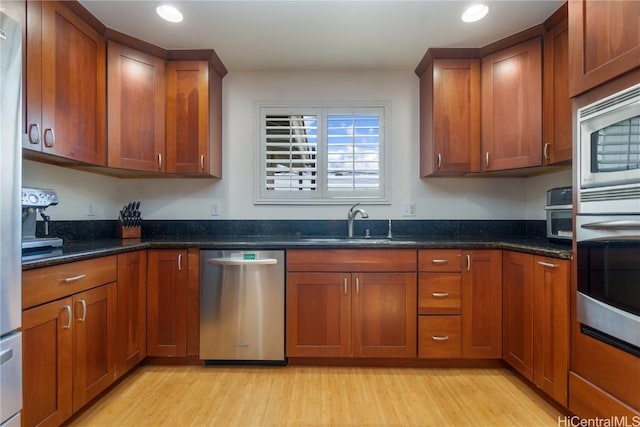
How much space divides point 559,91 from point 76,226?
354cm

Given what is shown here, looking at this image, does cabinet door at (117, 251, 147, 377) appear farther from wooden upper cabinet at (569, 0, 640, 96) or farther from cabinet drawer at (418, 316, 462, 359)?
wooden upper cabinet at (569, 0, 640, 96)

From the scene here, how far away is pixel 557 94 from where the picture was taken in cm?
204

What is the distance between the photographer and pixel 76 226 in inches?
91.3

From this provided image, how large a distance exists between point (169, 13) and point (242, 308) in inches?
80.3

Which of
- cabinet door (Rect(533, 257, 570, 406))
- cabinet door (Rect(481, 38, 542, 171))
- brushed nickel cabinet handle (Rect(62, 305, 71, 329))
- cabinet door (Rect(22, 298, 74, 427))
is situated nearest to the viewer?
cabinet door (Rect(22, 298, 74, 427))

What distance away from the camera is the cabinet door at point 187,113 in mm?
2461

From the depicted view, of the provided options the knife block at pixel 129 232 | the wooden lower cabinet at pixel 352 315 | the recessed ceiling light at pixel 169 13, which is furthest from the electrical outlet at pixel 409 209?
the knife block at pixel 129 232

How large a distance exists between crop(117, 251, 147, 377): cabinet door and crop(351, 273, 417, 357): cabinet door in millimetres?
1494

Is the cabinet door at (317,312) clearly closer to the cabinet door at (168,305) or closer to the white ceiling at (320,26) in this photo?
the cabinet door at (168,305)

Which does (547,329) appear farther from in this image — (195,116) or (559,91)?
(195,116)

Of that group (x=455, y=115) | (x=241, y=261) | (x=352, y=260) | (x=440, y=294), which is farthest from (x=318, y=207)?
(x=455, y=115)

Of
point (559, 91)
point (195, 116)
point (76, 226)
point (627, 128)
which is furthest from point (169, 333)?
point (559, 91)

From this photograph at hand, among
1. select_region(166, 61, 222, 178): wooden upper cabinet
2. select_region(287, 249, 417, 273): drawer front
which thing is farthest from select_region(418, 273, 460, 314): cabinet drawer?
select_region(166, 61, 222, 178): wooden upper cabinet

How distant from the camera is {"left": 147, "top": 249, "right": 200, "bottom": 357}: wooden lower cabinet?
87.4 inches
